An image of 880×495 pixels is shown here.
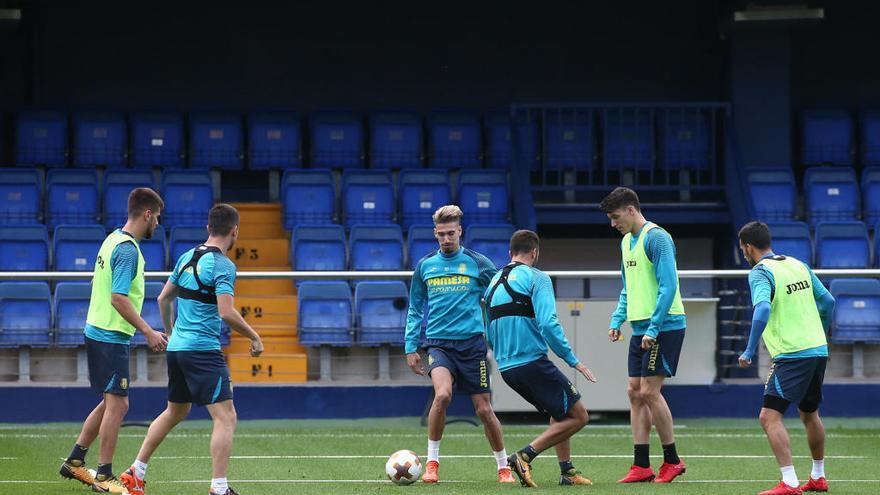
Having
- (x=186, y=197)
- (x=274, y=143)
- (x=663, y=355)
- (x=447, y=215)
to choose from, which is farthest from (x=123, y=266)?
(x=274, y=143)

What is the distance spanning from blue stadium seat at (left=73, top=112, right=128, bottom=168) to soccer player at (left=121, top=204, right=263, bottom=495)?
34.7 ft

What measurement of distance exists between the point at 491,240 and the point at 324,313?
8.28ft

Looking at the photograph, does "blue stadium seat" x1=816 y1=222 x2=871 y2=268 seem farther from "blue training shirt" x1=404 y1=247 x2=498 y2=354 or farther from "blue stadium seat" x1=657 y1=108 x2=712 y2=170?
"blue training shirt" x1=404 y1=247 x2=498 y2=354

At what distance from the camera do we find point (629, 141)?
18.7m

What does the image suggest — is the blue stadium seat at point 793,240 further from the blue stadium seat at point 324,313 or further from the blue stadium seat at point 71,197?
the blue stadium seat at point 71,197

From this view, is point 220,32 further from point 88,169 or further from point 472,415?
point 472,415

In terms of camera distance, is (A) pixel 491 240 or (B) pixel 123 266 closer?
(B) pixel 123 266

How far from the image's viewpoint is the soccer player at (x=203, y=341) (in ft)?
25.8

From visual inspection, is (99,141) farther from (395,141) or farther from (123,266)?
(123,266)

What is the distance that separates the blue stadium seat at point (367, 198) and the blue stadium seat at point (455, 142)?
4.63ft

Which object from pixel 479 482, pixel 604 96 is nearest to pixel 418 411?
pixel 479 482

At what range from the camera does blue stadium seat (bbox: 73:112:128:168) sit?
18234 millimetres

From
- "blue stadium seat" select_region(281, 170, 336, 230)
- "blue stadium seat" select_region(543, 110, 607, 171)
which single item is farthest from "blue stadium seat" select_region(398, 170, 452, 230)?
"blue stadium seat" select_region(543, 110, 607, 171)

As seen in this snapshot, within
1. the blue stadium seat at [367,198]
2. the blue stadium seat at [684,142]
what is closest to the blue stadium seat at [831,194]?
the blue stadium seat at [684,142]
